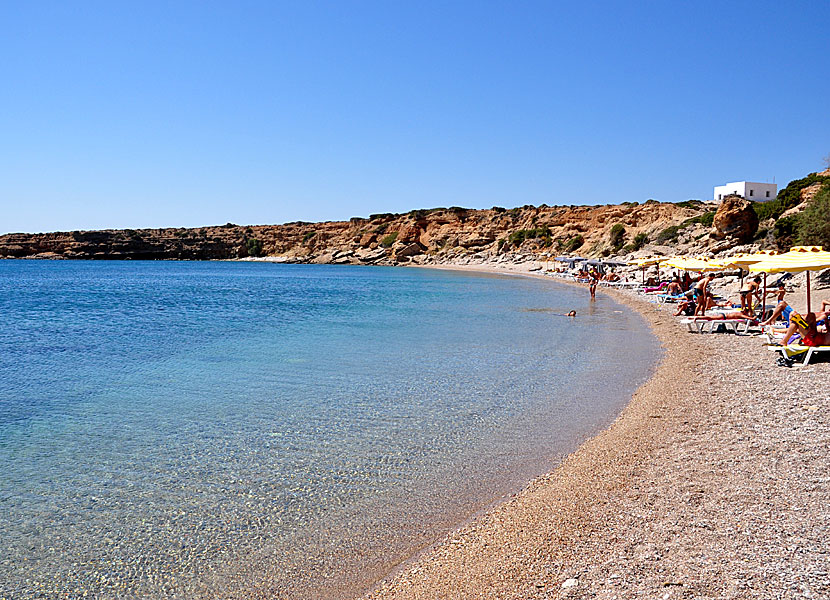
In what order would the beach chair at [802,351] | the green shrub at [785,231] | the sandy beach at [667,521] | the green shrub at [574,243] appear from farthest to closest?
1. the green shrub at [574,243]
2. the green shrub at [785,231]
3. the beach chair at [802,351]
4. the sandy beach at [667,521]

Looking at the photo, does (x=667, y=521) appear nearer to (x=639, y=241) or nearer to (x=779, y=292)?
(x=779, y=292)

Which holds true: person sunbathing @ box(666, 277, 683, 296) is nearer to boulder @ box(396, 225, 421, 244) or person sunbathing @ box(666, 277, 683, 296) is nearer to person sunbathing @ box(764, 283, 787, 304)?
person sunbathing @ box(764, 283, 787, 304)

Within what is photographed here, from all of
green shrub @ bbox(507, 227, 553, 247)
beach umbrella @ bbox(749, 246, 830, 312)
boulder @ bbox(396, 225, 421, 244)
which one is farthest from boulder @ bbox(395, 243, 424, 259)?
beach umbrella @ bbox(749, 246, 830, 312)

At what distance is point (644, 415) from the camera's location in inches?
→ 303

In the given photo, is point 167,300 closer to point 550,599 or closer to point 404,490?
point 404,490

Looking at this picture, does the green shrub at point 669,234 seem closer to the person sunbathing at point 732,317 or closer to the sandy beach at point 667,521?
the person sunbathing at point 732,317

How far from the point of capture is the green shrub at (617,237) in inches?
2174

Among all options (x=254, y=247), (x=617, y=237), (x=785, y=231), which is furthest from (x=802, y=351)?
(x=254, y=247)

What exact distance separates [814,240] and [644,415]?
71.1 ft

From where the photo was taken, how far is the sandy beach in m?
3.52

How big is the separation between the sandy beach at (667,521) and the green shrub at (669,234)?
4383 cm

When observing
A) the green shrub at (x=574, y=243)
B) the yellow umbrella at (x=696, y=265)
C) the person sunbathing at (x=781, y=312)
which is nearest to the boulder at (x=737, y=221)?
the yellow umbrella at (x=696, y=265)

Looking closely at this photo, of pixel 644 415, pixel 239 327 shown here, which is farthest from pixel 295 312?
pixel 644 415

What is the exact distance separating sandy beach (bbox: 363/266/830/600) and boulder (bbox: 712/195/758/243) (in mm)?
34906
